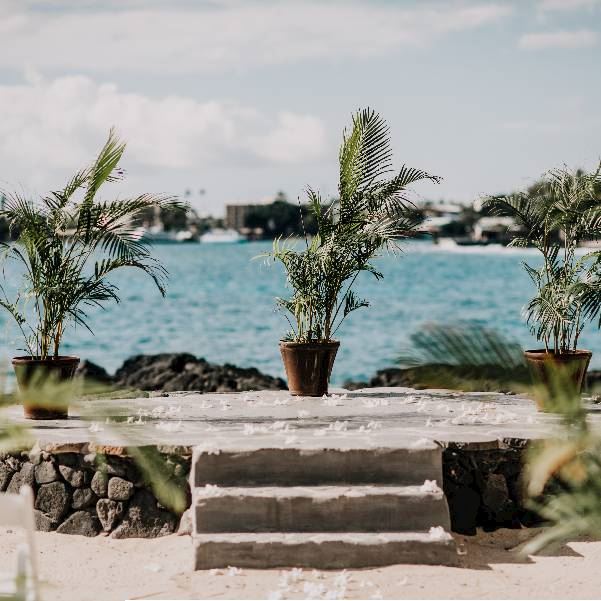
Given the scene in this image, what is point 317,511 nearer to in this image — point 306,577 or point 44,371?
point 306,577

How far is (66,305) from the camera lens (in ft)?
26.4

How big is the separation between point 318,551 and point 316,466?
74cm

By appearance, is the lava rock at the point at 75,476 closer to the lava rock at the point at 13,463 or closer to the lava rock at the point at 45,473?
the lava rock at the point at 45,473

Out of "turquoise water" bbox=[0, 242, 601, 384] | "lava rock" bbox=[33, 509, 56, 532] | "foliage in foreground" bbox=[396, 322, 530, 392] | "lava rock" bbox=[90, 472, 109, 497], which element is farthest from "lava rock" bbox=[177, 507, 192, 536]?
"turquoise water" bbox=[0, 242, 601, 384]

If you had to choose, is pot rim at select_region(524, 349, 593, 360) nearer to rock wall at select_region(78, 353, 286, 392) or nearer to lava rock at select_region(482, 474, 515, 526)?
lava rock at select_region(482, 474, 515, 526)

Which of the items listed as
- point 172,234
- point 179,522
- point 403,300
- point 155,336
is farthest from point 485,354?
point 172,234

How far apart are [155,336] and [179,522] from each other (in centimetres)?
3699

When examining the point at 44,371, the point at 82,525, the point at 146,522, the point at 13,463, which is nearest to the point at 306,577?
the point at 146,522

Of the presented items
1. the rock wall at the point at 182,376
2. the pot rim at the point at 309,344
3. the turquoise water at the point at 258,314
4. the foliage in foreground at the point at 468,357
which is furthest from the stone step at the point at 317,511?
the turquoise water at the point at 258,314

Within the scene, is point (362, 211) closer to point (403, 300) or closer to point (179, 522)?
point (179, 522)

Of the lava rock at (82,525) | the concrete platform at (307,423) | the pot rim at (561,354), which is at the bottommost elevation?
the lava rock at (82,525)

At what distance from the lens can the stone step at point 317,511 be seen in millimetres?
6430

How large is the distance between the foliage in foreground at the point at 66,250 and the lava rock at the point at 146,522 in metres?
1.60

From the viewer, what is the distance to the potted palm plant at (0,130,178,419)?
8.02m
